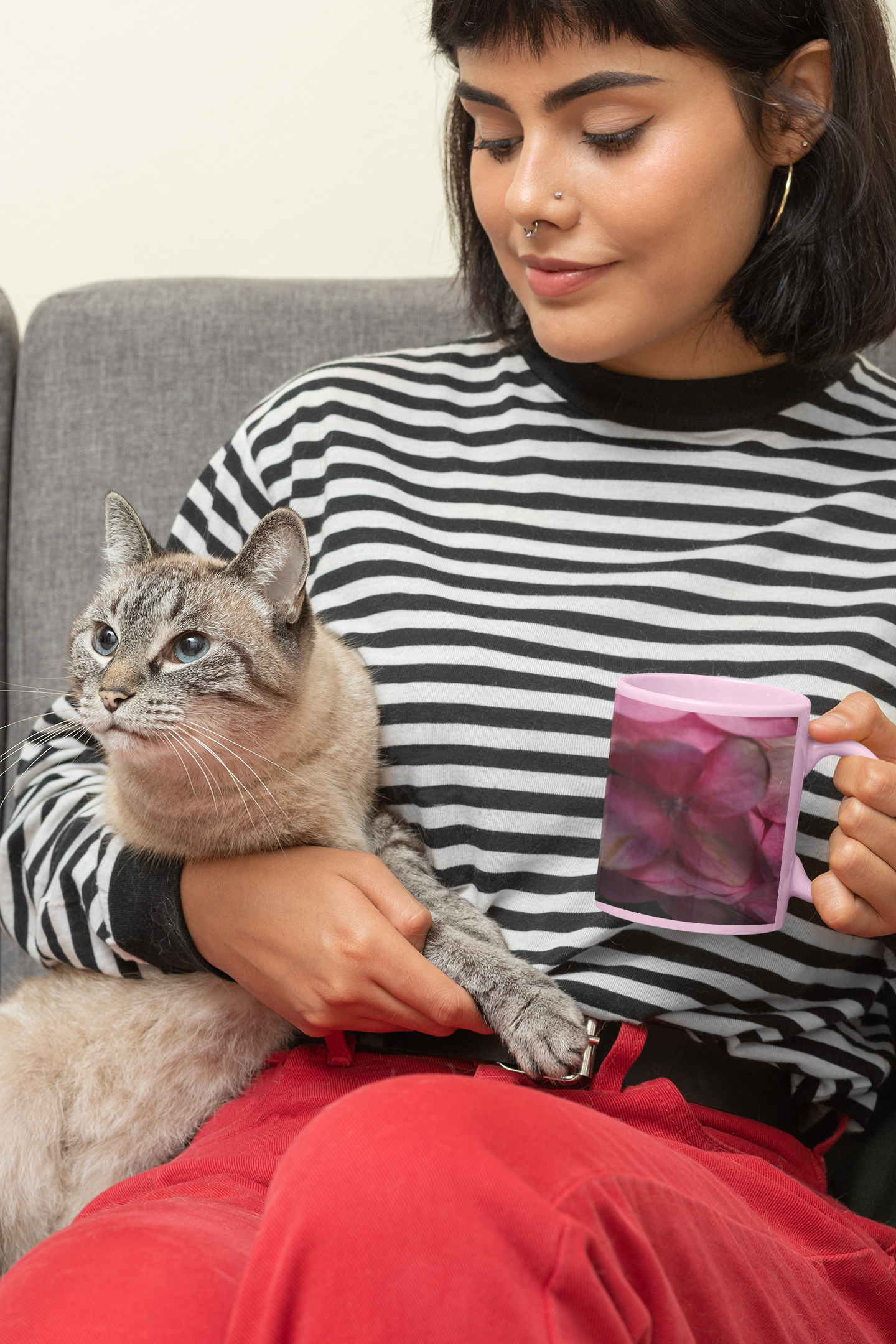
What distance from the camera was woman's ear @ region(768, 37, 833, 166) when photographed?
3.48 feet

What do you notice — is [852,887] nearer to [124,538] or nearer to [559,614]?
[559,614]

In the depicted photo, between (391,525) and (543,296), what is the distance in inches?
11.3

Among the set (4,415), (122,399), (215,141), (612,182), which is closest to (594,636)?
(612,182)

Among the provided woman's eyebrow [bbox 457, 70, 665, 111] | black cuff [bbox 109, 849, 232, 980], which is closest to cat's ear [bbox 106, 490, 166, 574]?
black cuff [bbox 109, 849, 232, 980]

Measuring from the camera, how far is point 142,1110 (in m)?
1.12

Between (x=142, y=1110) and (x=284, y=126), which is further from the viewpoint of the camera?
(x=284, y=126)

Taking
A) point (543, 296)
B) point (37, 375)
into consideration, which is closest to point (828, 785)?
point (543, 296)

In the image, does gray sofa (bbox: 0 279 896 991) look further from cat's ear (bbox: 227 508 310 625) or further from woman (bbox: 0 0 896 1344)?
cat's ear (bbox: 227 508 310 625)

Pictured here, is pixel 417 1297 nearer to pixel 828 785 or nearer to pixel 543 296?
pixel 828 785

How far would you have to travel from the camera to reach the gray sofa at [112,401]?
1.54 m

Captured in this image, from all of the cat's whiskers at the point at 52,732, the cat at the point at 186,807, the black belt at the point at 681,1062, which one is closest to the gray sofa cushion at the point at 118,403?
the cat's whiskers at the point at 52,732

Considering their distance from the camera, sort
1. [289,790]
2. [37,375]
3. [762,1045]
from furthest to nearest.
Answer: [37,375] → [289,790] → [762,1045]

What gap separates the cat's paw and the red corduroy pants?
179 millimetres

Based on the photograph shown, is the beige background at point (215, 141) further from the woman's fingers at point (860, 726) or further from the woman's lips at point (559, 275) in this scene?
the woman's fingers at point (860, 726)
